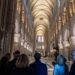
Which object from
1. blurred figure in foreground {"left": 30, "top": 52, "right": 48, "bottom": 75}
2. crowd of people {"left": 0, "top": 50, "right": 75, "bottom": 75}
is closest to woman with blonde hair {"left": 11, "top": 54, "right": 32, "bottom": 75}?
crowd of people {"left": 0, "top": 50, "right": 75, "bottom": 75}

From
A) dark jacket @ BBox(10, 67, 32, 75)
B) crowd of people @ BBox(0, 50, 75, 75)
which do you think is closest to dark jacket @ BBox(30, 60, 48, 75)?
crowd of people @ BBox(0, 50, 75, 75)

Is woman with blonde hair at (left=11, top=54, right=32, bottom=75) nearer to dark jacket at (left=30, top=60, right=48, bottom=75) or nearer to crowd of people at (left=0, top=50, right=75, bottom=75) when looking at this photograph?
crowd of people at (left=0, top=50, right=75, bottom=75)

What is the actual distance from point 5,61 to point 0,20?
6.58 meters

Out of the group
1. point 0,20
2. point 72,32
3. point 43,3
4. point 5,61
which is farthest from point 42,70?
point 43,3

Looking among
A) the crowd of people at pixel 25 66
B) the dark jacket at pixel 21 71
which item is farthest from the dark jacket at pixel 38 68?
the dark jacket at pixel 21 71

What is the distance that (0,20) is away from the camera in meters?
11.2

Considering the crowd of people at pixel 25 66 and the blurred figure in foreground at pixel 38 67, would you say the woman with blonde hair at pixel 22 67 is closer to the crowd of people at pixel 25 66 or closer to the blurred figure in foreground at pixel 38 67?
the crowd of people at pixel 25 66

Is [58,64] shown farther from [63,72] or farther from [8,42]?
[8,42]

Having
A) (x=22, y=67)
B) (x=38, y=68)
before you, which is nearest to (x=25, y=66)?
(x=22, y=67)

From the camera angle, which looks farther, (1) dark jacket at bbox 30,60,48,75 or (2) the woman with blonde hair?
(1) dark jacket at bbox 30,60,48,75

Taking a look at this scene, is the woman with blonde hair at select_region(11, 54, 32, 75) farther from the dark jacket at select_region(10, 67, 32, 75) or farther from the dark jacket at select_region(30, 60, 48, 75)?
the dark jacket at select_region(30, 60, 48, 75)

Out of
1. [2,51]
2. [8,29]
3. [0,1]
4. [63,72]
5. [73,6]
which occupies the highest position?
[73,6]

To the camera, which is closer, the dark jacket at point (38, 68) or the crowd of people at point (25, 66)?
the crowd of people at point (25, 66)

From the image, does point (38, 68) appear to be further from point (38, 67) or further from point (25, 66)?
point (25, 66)
